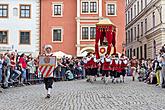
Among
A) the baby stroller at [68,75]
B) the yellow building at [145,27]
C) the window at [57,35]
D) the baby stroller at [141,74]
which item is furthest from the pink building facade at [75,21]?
the baby stroller at [141,74]

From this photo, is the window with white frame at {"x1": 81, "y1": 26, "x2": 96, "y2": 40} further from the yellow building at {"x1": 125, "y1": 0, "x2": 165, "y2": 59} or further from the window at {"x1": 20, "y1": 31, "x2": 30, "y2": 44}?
the yellow building at {"x1": 125, "y1": 0, "x2": 165, "y2": 59}

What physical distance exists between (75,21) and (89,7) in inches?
99.2

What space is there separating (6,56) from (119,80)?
984cm

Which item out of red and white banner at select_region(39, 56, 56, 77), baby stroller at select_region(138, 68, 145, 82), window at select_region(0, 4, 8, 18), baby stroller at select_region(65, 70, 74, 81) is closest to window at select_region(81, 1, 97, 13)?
window at select_region(0, 4, 8, 18)

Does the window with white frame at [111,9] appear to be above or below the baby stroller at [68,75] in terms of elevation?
above

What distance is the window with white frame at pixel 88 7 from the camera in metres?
50.8

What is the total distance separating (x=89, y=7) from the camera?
167 feet

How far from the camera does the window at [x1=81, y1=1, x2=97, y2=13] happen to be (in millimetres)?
50750

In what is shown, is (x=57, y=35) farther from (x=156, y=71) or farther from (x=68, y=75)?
(x=156, y=71)

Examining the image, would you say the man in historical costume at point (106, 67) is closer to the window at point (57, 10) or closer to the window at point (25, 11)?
the window at point (25, 11)

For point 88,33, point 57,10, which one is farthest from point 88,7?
point 57,10

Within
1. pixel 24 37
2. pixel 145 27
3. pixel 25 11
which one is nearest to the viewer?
pixel 24 37

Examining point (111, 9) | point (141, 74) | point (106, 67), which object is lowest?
point (141, 74)

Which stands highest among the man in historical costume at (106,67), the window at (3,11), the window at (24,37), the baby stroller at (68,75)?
the window at (3,11)
